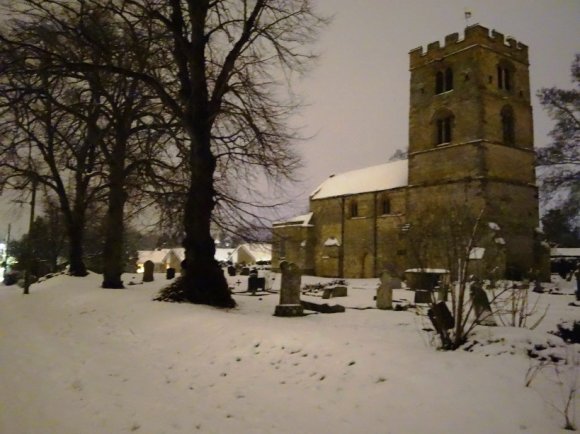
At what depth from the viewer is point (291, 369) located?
6586 millimetres

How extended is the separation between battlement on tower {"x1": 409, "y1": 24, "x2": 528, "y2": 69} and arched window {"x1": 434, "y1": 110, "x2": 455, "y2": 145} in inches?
176

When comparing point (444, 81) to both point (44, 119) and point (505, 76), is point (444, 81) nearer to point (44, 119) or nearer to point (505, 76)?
point (505, 76)

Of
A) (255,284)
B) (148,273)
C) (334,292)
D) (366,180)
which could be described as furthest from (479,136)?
(148,273)

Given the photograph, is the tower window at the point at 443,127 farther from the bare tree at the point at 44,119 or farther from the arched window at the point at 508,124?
the bare tree at the point at 44,119

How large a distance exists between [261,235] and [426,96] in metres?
27.4

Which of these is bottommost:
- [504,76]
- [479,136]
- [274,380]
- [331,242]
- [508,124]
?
[274,380]

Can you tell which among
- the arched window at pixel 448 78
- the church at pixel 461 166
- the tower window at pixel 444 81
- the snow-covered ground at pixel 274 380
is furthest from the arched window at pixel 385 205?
the snow-covered ground at pixel 274 380

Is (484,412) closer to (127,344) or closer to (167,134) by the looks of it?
(127,344)

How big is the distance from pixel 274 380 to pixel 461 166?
93.9ft

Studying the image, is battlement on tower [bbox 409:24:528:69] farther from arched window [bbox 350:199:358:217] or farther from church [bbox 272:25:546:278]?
arched window [bbox 350:199:358:217]

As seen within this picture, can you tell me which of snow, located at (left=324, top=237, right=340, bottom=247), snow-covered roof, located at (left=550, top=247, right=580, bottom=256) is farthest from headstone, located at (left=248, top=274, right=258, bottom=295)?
snow-covered roof, located at (left=550, top=247, right=580, bottom=256)

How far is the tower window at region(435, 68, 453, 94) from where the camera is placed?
1359 inches

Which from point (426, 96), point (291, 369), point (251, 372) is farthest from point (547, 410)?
point (426, 96)

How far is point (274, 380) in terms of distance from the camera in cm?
635
